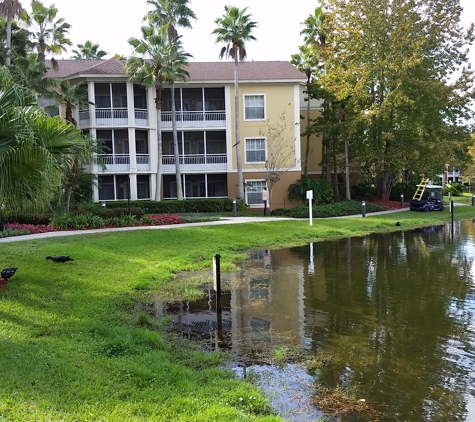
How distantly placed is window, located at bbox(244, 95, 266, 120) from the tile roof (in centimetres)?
132

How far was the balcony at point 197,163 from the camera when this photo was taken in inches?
1358

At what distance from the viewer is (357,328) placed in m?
7.79

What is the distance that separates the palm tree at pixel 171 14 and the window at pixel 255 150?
346 inches

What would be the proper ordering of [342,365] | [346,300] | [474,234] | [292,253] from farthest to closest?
[474,234] < [292,253] < [346,300] < [342,365]

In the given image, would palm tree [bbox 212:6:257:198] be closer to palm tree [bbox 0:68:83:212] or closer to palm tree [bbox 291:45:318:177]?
palm tree [bbox 291:45:318:177]

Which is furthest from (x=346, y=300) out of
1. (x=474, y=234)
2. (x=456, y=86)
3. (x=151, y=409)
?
(x=456, y=86)

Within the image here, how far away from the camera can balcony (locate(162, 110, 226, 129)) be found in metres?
34.3

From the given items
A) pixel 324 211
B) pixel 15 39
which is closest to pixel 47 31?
pixel 15 39

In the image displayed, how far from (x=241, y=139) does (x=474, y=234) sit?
57.7 feet

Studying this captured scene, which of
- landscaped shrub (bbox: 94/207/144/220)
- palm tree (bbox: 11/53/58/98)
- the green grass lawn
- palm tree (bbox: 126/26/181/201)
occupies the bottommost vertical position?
the green grass lawn

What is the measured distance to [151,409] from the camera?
14.9 ft

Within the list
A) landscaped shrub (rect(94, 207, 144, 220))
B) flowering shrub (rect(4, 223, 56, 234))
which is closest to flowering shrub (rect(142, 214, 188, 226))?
landscaped shrub (rect(94, 207, 144, 220))

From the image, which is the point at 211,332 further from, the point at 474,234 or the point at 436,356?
the point at 474,234

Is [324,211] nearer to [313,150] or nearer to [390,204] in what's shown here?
[390,204]
